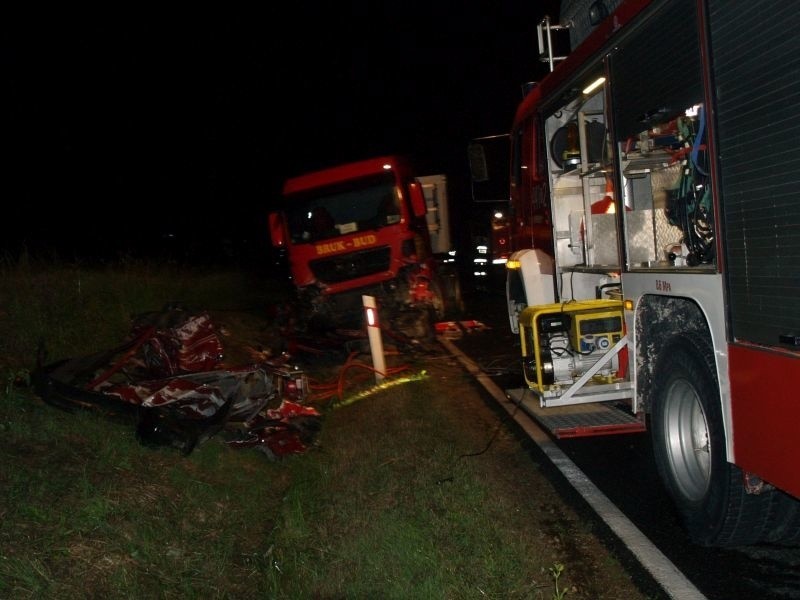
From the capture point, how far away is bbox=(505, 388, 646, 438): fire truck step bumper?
6438 millimetres

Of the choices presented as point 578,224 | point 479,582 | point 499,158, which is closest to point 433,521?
point 479,582

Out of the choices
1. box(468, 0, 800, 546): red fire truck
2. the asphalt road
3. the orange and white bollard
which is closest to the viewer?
box(468, 0, 800, 546): red fire truck

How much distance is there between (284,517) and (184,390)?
164 cm

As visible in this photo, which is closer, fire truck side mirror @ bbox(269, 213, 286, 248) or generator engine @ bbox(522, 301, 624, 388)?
generator engine @ bbox(522, 301, 624, 388)

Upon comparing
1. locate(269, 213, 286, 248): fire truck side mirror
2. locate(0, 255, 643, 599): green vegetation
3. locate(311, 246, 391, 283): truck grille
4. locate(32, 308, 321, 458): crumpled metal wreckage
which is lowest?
locate(0, 255, 643, 599): green vegetation

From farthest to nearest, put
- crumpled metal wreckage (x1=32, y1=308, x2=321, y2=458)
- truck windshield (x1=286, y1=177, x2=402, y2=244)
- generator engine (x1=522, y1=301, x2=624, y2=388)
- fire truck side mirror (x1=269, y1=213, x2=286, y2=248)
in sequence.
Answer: fire truck side mirror (x1=269, y1=213, x2=286, y2=248)
truck windshield (x1=286, y1=177, x2=402, y2=244)
generator engine (x1=522, y1=301, x2=624, y2=388)
crumpled metal wreckage (x1=32, y1=308, x2=321, y2=458)

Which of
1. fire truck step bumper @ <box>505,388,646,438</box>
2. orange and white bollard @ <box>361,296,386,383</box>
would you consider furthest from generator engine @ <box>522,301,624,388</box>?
orange and white bollard @ <box>361,296,386,383</box>

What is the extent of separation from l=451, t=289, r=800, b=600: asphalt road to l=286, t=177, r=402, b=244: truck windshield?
7758 millimetres

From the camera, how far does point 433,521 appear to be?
540 centimetres

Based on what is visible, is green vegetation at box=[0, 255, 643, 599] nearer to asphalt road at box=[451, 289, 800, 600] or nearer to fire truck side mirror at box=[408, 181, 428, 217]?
asphalt road at box=[451, 289, 800, 600]

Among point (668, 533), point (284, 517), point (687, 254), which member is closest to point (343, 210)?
point (284, 517)

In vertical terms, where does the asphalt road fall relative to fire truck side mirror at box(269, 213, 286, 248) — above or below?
below

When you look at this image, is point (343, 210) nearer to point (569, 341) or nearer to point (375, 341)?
point (375, 341)

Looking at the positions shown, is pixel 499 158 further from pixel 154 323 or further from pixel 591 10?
pixel 154 323
